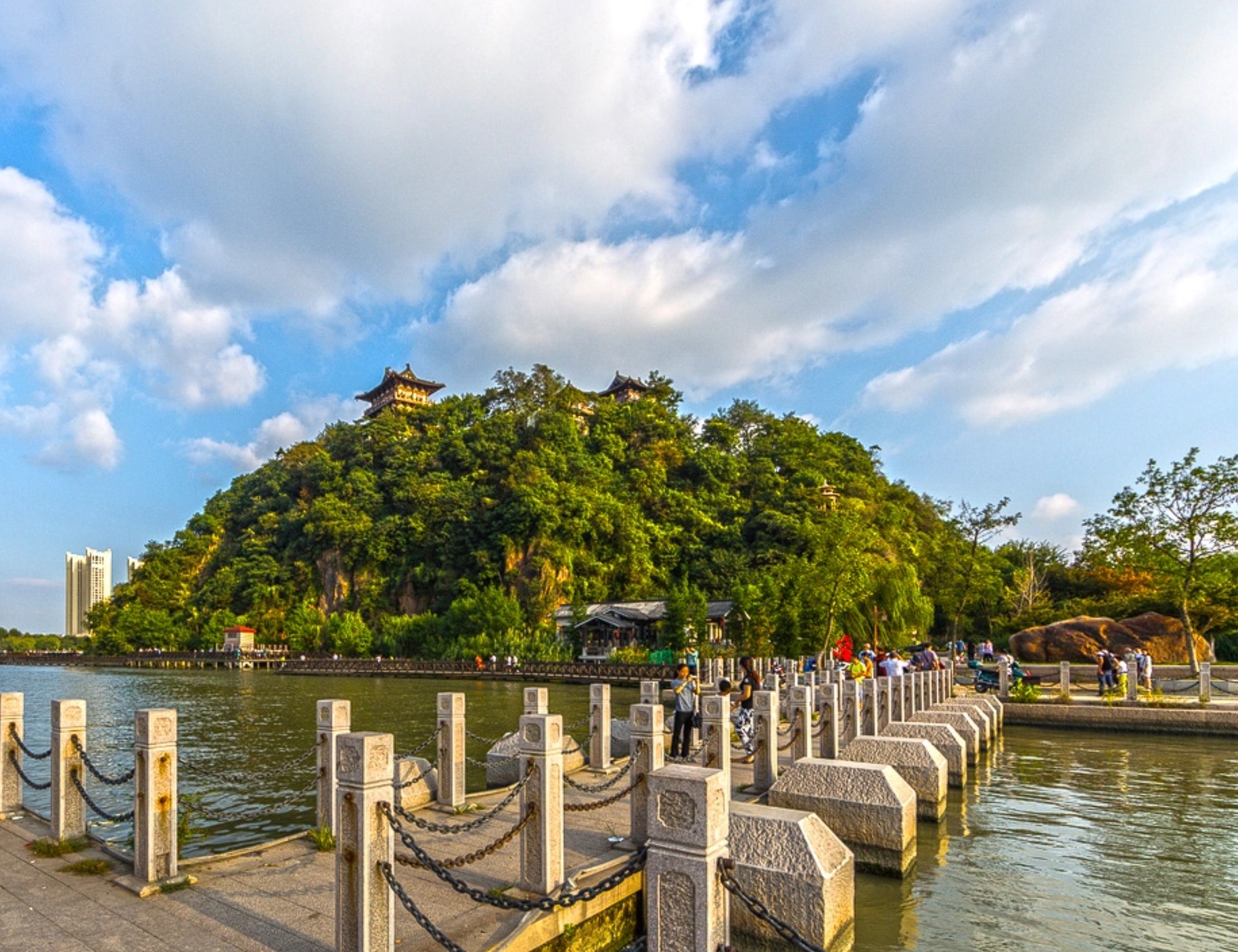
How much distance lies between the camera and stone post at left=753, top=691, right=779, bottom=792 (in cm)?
1041

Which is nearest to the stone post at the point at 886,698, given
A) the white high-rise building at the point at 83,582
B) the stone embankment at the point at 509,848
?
the stone embankment at the point at 509,848

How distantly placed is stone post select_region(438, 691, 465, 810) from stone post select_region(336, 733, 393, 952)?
13.4 ft

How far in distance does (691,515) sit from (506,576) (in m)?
16.9

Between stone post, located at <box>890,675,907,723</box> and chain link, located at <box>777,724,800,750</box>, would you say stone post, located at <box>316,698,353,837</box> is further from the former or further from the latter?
stone post, located at <box>890,675,907,723</box>

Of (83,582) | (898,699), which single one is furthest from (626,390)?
(83,582)

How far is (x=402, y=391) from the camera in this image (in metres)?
101

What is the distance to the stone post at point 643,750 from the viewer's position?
7.39m

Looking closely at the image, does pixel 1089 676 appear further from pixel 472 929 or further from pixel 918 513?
pixel 918 513

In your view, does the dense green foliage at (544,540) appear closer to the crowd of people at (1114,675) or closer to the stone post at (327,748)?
the crowd of people at (1114,675)

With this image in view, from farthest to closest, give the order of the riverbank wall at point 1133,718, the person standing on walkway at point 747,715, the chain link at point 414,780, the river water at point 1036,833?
the riverbank wall at point 1133,718 < the person standing on walkway at point 747,715 < the chain link at point 414,780 < the river water at point 1036,833

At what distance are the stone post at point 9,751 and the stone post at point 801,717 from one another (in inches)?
395

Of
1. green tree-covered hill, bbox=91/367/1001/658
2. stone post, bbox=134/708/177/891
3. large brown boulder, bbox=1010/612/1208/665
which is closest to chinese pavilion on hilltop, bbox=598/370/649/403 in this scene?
green tree-covered hill, bbox=91/367/1001/658

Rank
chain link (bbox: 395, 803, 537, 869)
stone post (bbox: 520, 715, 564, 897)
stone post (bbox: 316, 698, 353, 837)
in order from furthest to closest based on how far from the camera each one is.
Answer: stone post (bbox: 316, 698, 353, 837) → stone post (bbox: 520, 715, 564, 897) → chain link (bbox: 395, 803, 537, 869)

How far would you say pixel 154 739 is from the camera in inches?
259
